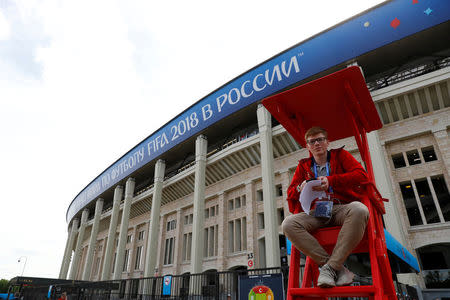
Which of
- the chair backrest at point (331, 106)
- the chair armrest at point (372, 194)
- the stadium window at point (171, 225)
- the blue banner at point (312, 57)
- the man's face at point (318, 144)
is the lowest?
the chair armrest at point (372, 194)

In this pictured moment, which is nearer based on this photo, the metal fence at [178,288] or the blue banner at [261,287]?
the blue banner at [261,287]

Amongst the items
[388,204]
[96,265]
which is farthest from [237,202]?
[96,265]

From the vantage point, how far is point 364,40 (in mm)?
13102

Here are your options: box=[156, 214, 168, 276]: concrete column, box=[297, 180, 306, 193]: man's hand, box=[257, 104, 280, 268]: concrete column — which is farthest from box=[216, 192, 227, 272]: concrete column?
box=[297, 180, 306, 193]: man's hand

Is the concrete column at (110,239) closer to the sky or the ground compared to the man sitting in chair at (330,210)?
closer to the sky

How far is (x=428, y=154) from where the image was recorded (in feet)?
47.9

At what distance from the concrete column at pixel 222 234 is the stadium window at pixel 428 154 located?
44.3 feet

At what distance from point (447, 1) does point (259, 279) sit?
13675 millimetres

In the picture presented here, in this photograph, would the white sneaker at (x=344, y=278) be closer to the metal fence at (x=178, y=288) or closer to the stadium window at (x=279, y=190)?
the metal fence at (x=178, y=288)

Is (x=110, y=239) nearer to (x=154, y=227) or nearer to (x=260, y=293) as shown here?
(x=154, y=227)

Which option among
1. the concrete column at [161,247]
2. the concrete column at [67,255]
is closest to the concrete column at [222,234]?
the concrete column at [161,247]

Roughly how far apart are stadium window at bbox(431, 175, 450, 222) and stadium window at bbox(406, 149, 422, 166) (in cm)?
113

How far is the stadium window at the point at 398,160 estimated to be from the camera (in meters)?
15.2

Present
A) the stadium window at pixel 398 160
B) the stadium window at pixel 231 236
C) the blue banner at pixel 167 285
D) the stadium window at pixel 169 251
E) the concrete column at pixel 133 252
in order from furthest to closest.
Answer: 1. the concrete column at pixel 133 252
2. the stadium window at pixel 169 251
3. the stadium window at pixel 231 236
4. the stadium window at pixel 398 160
5. the blue banner at pixel 167 285
